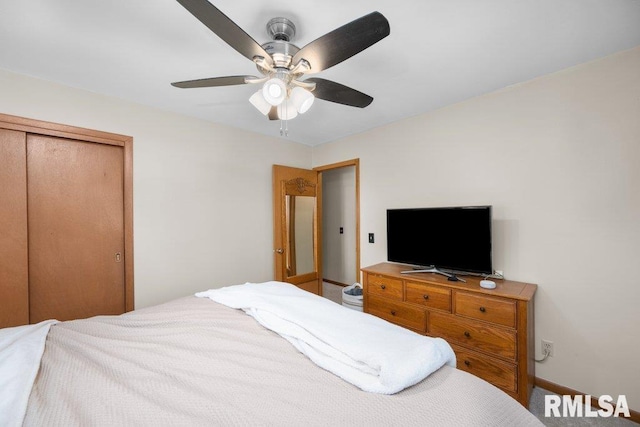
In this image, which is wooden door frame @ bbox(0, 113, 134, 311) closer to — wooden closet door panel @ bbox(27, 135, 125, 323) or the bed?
wooden closet door panel @ bbox(27, 135, 125, 323)

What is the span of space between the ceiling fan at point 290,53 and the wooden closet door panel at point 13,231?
156cm

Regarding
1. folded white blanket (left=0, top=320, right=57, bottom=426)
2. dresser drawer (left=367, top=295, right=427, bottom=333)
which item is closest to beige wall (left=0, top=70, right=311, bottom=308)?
folded white blanket (left=0, top=320, right=57, bottom=426)

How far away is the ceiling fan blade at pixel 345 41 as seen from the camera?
0.95 m

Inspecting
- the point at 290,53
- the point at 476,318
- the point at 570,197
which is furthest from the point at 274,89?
the point at 570,197

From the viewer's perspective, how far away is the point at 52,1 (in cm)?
124

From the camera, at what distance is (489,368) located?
180 centimetres

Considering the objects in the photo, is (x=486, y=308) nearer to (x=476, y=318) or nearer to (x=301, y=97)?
(x=476, y=318)

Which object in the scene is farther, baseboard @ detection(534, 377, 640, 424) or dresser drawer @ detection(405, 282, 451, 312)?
dresser drawer @ detection(405, 282, 451, 312)

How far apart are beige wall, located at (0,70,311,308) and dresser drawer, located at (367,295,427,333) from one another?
1.44 meters

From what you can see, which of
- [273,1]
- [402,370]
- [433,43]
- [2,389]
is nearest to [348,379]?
[402,370]

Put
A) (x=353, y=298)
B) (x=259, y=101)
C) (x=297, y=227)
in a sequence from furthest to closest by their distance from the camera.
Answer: (x=297, y=227), (x=353, y=298), (x=259, y=101)

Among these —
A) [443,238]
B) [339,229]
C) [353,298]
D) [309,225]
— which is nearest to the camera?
[443,238]

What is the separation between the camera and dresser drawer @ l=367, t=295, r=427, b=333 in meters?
2.18

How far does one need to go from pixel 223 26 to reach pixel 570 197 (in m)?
2.44
